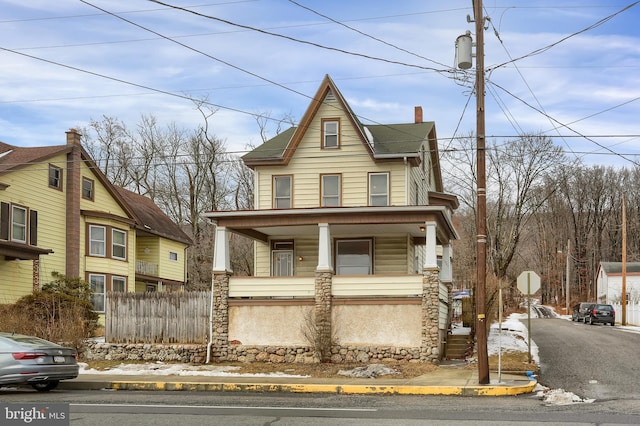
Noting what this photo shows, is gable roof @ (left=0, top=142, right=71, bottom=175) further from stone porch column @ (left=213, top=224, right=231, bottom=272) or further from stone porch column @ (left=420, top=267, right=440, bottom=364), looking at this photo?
stone porch column @ (left=420, top=267, right=440, bottom=364)

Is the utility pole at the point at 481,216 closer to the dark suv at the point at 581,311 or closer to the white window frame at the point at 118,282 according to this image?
the white window frame at the point at 118,282

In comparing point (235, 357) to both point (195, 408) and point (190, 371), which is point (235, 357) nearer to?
point (190, 371)

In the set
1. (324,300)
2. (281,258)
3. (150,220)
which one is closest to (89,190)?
(150,220)

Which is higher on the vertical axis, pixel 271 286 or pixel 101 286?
pixel 271 286

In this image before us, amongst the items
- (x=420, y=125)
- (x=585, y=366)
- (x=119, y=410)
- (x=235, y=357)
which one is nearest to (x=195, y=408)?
Answer: (x=119, y=410)

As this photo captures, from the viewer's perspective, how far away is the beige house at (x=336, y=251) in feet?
72.7

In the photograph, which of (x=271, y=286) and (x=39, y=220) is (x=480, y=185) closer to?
(x=271, y=286)

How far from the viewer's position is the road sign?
2033 cm

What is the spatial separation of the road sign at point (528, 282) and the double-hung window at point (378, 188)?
7.97 m

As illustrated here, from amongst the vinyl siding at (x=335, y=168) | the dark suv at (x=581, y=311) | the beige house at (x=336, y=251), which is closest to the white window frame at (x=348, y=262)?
the beige house at (x=336, y=251)

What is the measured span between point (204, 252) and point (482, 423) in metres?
47.6

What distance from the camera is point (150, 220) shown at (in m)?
43.1

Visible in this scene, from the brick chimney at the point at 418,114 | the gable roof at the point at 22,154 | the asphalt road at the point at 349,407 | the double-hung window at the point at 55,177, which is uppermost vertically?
the brick chimney at the point at 418,114

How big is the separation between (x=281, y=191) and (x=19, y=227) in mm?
11769
